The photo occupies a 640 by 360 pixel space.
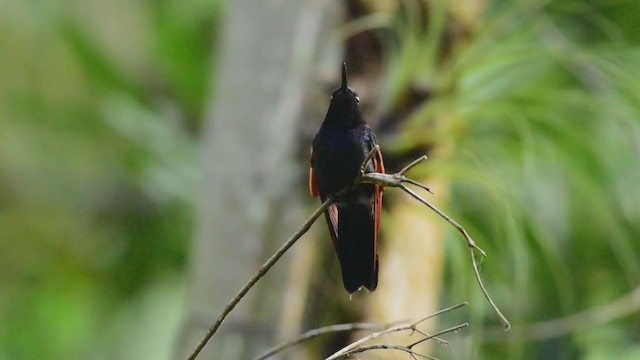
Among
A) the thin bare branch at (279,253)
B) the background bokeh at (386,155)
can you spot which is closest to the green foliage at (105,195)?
the background bokeh at (386,155)

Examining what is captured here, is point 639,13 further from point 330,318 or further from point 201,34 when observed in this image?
point 201,34

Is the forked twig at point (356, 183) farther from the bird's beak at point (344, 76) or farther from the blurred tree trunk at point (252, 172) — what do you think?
the blurred tree trunk at point (252, 172)

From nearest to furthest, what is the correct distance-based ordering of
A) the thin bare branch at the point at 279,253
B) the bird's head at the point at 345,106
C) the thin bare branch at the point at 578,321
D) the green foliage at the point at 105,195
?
the thin bare branch at the point at 279,253 → the bird's head at the point at 345,106 → the thin bare branch at the point at 578,321 → the green foliage at the point at 105,195

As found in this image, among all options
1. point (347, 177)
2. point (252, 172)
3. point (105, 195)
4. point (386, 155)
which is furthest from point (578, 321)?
point (105, 195)

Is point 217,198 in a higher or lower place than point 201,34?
lower

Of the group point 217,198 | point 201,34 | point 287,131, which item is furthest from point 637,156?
point 201,34

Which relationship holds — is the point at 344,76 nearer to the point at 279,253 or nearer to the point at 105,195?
the point at 279,253
